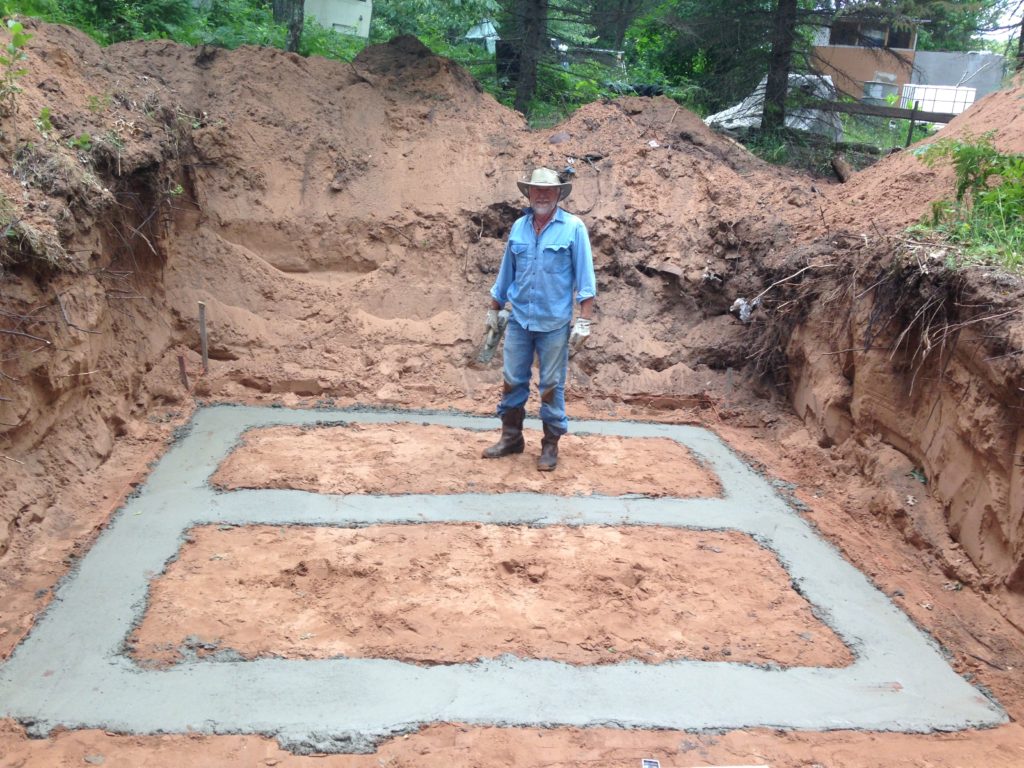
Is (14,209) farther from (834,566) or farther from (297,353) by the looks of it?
(834,566)

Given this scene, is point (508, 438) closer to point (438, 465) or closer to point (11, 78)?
point (438, 465)

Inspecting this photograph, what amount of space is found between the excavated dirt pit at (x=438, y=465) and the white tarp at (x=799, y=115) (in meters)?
6.11

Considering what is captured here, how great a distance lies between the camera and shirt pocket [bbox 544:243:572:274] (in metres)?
5.50

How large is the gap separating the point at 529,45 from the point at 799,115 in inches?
142

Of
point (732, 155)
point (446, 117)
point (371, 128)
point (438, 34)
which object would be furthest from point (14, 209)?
point (438, 34)

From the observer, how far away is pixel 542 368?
18.9ft

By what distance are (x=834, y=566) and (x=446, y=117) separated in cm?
637

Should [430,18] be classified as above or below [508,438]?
above

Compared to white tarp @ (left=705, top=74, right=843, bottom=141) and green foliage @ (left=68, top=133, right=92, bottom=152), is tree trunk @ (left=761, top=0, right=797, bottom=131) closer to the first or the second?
white tarp @ (left=705, top=74, right=843, bottom=141)

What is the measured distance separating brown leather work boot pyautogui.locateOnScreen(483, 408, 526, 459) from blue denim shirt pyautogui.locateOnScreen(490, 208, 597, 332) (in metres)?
0.72

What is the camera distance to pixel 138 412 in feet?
20.7

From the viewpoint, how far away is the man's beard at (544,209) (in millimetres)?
5477

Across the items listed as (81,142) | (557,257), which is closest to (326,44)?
(81,142)

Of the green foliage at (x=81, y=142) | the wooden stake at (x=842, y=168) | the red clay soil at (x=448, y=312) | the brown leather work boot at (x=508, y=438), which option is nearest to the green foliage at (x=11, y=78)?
the red clay soil at (x=448, y=312)
